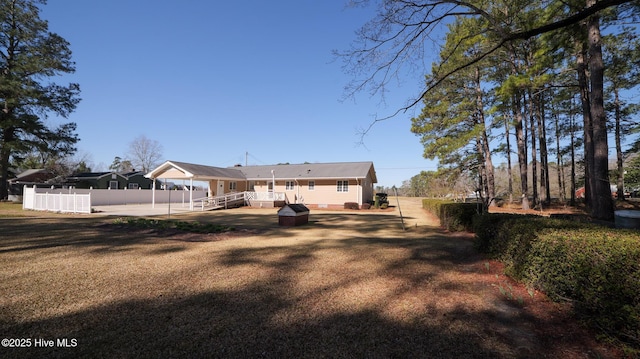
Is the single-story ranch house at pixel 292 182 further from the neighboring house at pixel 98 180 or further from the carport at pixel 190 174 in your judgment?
the neighboring house at pixel 98 180

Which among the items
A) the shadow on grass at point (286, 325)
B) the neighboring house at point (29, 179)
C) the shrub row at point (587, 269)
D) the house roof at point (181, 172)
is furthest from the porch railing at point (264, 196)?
the neighboring house at point (29, 179)

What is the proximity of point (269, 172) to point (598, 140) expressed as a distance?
1037 inches

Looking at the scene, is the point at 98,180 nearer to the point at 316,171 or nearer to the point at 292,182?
the point at 292,182

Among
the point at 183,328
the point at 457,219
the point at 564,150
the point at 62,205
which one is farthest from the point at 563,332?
the point at 564,150

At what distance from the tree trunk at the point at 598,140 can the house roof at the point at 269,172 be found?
17.0 meters

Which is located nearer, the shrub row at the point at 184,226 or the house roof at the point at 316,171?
the shrub row at the point at 184,226

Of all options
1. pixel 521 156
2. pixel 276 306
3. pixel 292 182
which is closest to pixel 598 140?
pixel 276 306

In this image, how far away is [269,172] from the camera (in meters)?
30.6

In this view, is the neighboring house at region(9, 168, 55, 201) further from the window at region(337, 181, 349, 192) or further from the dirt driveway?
the dirt driveway

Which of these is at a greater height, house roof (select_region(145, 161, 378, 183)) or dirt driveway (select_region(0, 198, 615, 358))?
house roof (select_region(145, 161, 378, 183))

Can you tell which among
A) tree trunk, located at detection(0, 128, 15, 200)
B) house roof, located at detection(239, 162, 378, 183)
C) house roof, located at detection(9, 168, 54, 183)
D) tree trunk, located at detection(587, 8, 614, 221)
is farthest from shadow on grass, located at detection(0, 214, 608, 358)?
house roof, located at detection(9, 168, 54, 183)

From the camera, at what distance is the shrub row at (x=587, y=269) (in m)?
2.87

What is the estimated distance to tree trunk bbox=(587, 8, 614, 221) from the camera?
8445mm

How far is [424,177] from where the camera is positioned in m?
23.2
